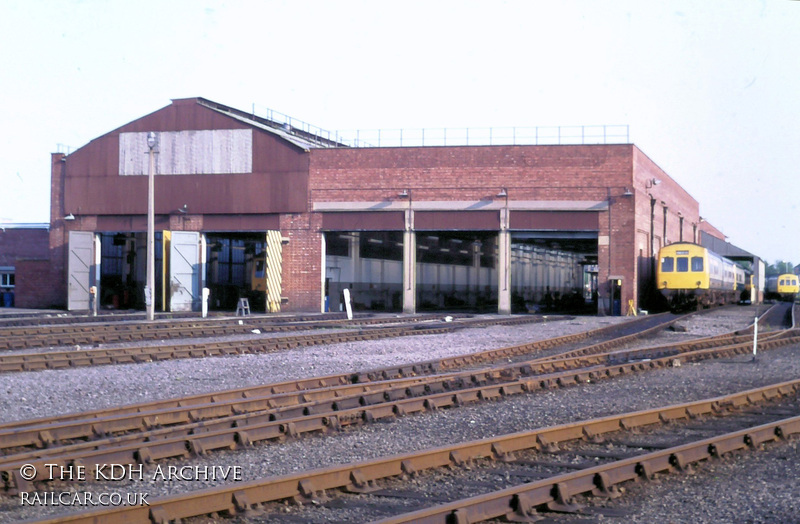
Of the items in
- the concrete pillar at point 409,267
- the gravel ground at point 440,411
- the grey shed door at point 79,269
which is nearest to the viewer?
the gravel ground at point 440,411

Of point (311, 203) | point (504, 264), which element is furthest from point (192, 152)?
point (504, 264)

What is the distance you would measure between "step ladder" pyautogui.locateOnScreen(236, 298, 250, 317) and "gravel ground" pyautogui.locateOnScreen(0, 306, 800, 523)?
15.3 m

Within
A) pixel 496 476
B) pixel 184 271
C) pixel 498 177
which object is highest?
pixel 498 177

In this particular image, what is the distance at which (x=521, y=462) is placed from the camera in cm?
767

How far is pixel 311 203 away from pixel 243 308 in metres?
6.89

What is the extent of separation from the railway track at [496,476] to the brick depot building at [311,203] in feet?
93.9

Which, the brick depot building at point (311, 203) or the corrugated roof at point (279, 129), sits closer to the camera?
the brick depot building at point (311, 203)

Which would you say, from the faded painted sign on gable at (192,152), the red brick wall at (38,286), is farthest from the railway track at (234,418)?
the red brick wall at (38,286)

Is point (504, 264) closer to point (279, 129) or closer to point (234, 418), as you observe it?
point (279, 129)

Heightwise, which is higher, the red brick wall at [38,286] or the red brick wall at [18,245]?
the red brick wall at [18,245]

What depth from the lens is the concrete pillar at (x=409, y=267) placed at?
126ft

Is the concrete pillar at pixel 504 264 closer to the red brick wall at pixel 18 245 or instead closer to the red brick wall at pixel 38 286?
the red brick wall at pixel 38 286

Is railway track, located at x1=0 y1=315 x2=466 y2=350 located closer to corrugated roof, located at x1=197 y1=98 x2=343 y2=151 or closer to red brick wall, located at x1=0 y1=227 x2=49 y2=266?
corrugated roof, located at x1=197 y1=98 x2=343 y2=151

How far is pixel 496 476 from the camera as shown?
716 cm
